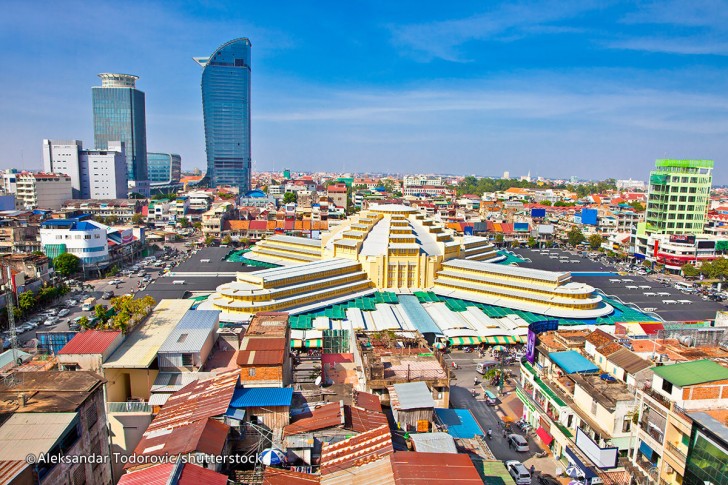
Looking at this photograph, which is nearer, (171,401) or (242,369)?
(171,401)

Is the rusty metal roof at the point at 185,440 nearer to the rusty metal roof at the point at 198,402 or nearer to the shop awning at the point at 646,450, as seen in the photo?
the rusty metal roof at the point at 198,402

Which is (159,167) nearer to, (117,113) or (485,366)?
(117,113)

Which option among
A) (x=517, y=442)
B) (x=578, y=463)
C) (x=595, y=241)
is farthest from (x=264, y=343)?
(x=595, y=241)

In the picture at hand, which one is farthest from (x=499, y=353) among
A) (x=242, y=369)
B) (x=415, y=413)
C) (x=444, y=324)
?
(x=242, y=369)

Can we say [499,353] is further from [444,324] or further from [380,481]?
[380,481]

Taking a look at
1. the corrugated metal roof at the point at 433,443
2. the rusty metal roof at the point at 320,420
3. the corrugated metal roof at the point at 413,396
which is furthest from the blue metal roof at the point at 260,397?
the corrugated metal roof at the point at 433,443
